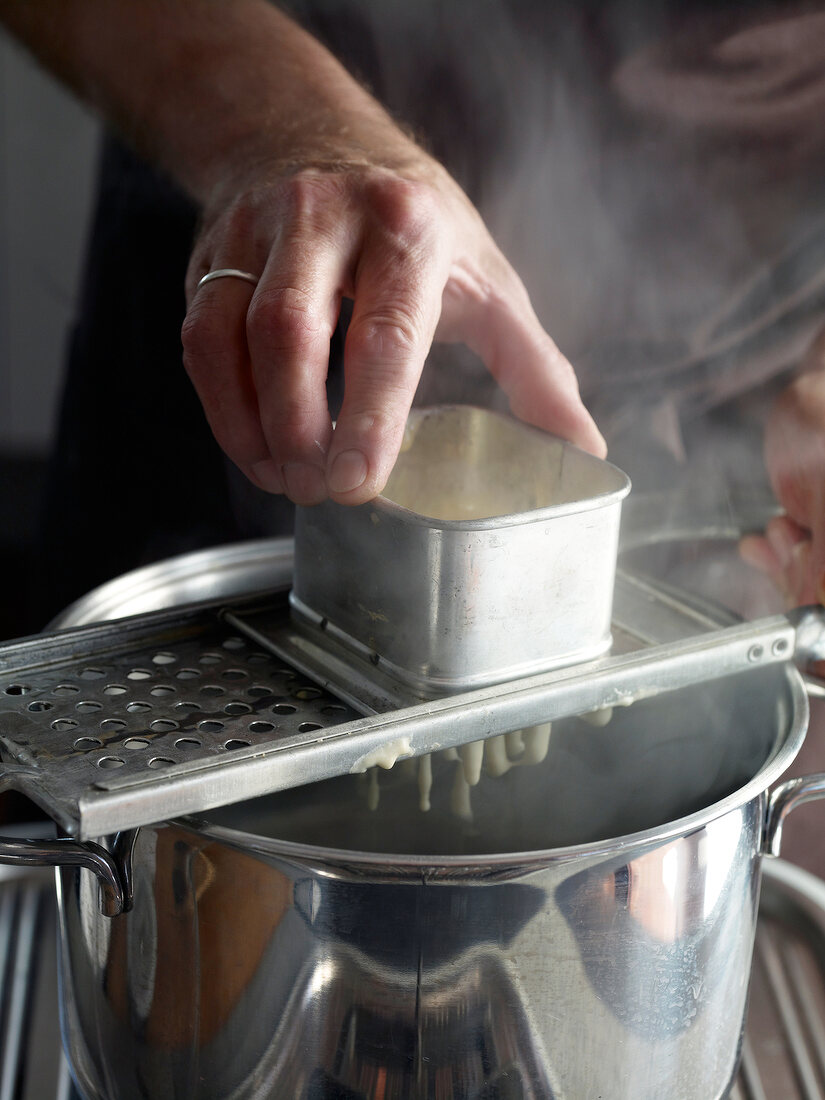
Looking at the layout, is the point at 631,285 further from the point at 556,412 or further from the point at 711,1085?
the point at 711,1085

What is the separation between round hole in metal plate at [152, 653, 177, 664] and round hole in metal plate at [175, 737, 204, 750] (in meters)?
0.09

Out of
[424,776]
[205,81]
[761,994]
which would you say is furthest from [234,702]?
[205,81]

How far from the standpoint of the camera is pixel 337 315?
0.61m

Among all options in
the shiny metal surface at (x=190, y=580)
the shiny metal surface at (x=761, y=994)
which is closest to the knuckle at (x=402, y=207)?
the shiny metal surface at (x=190, y=580)

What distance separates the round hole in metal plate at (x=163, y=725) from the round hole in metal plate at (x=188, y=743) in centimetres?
1

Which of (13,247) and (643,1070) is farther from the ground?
(13,247)

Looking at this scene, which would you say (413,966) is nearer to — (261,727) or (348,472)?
(261,727)

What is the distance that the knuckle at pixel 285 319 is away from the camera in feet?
1.80

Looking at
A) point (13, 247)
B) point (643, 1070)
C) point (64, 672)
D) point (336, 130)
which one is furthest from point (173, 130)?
point (13, 247)

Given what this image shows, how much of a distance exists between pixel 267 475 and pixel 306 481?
6 cm

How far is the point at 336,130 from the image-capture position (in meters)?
0.80

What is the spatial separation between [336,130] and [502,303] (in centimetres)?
20

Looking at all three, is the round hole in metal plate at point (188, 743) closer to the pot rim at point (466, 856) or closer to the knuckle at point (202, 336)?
the pot rim at point (466, 856)

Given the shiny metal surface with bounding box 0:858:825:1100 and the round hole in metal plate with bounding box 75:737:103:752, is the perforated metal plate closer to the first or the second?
the round hole in metal plate with bounding box 75:737:103:752
